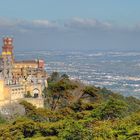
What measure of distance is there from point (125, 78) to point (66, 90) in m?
80.2

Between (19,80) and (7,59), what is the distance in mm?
7100

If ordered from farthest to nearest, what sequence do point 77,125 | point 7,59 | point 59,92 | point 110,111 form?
point 7,59 < point 59,92 < point 110,111 < point 77,125

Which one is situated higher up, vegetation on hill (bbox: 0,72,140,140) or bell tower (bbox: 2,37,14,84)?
bell tower (bbox: 2,37,14,84)

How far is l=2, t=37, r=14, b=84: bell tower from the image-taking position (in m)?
53.2

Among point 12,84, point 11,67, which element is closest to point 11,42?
point 11,67

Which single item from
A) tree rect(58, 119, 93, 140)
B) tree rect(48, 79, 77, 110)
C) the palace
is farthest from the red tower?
tree rect(58, 119, 93, 140)

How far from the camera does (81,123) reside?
98.4 feet

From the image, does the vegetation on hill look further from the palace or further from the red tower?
the red tower

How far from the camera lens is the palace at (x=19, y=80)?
47000mm

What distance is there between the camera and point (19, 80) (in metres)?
51.4

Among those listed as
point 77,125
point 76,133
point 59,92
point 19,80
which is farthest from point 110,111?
point 19,80

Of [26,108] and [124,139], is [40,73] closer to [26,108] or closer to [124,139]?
[26,108]

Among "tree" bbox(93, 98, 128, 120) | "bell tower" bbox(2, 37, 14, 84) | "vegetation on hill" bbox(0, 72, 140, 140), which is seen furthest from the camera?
"bell tower" bbox(2, 37, 14, 84)

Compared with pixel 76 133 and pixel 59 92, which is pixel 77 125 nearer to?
pixel 76 133
